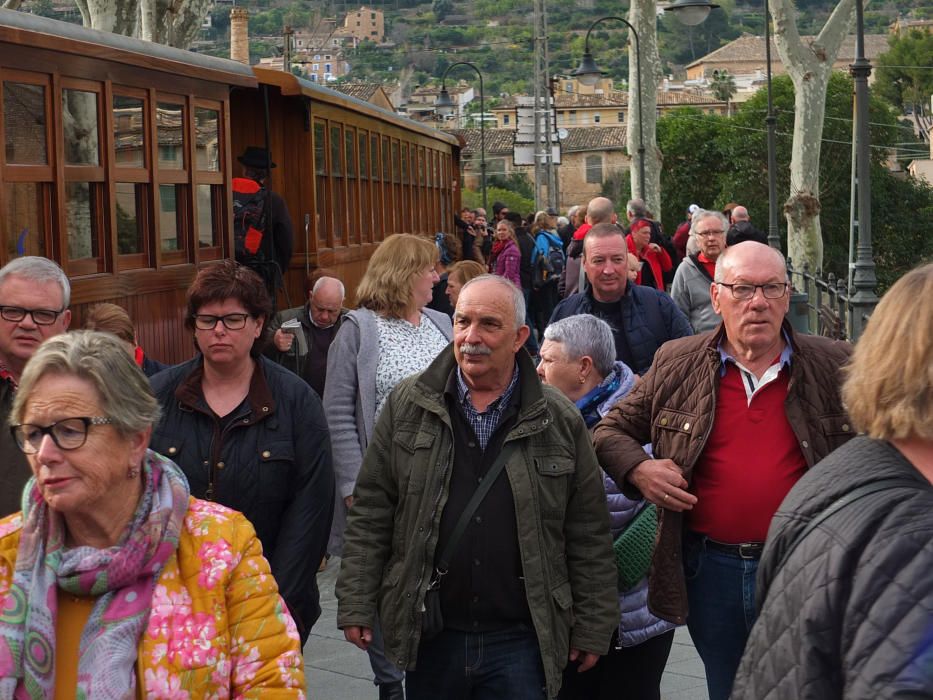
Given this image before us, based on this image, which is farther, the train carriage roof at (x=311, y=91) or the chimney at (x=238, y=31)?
the chimney at (x=238, y=31)

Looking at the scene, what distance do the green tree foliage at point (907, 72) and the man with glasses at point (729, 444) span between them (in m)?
103

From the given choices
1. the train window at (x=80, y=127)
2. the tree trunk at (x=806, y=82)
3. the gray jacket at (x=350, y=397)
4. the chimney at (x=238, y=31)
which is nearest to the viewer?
the gray jacket at (x=350, y=397)

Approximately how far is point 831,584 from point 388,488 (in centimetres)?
208

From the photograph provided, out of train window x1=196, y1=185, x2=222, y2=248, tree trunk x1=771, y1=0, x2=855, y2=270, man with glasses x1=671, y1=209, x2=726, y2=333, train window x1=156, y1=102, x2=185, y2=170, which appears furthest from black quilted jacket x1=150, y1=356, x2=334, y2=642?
tree trunk x1=771, y1=0, x2=855, y2=270

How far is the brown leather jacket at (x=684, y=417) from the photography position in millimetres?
4449

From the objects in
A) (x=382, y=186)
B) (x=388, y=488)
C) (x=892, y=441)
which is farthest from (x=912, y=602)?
(x=382, y=186)

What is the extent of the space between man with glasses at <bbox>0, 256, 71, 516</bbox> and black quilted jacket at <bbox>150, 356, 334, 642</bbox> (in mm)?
382

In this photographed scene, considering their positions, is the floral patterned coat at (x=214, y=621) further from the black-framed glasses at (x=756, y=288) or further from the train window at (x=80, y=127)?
the train window at (x=80, y=127)

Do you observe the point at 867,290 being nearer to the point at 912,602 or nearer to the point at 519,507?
the point at 519,507

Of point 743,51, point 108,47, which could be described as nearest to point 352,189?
point 108,47

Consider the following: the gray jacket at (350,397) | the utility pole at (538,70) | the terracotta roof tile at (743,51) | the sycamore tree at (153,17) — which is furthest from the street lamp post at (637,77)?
the terracotta roof tile at (743,51)

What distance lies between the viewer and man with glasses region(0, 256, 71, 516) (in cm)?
455

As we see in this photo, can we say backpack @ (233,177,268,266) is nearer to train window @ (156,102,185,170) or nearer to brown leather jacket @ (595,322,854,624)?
train window @ (156,102,185,170)

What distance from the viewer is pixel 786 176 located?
6631cm
